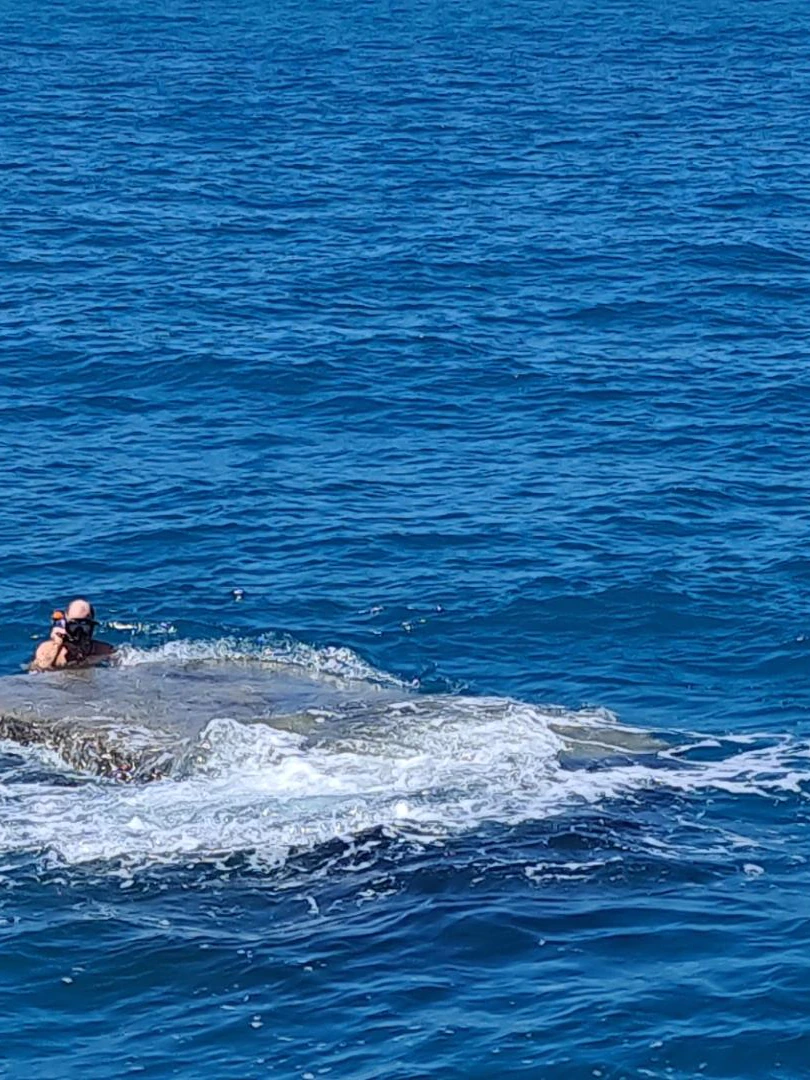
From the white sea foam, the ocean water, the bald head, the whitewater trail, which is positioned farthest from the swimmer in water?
the white sea foam

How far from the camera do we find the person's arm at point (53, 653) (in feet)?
106

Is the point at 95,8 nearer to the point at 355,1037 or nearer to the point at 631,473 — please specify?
the point at 631,473

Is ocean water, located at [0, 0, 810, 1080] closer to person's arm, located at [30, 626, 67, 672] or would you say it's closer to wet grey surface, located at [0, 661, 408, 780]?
wet grey surface, located at [0, 661, 408, 780]

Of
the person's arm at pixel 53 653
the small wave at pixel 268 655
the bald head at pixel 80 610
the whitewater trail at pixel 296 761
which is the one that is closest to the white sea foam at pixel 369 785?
the whitewater trail at pixel 296 761

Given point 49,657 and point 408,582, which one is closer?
point 49,657

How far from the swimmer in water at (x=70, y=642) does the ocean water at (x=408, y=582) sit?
1.83 feet

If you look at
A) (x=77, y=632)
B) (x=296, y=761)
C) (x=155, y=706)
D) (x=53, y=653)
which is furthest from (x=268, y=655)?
(x=296, y=761)

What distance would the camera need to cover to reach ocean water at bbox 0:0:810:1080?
2297 centimetres

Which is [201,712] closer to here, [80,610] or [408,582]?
[80,610]

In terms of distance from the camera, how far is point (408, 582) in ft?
118

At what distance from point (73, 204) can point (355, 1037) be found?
43.4 meters

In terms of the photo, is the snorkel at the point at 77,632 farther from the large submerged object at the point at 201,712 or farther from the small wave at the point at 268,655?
the small wave at the point at 268,655

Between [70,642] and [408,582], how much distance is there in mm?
6778

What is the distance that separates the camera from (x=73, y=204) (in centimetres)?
6075
